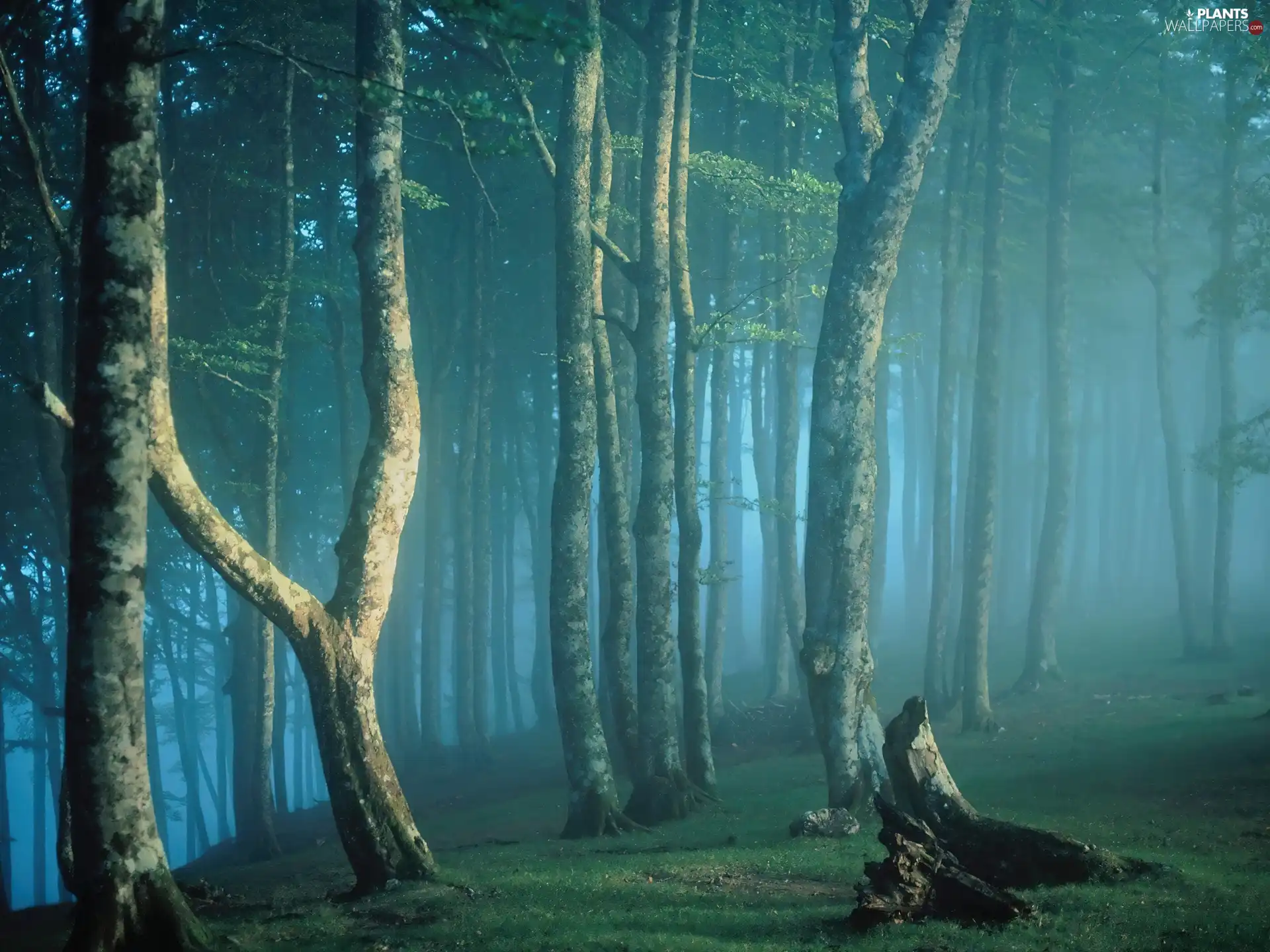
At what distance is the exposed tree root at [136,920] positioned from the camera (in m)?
7.16

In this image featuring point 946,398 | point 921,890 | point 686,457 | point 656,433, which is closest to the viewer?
point 921,890

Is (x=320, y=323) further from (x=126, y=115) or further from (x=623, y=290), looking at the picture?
(x=126, y=115)

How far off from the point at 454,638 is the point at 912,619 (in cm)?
2404

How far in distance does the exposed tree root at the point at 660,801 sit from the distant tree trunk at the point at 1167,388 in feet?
61.4

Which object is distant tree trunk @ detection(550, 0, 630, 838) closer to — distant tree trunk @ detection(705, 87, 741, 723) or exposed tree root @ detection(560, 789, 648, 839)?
exposed tree root @ detection(560, 789, 648, 839)

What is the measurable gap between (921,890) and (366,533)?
627cm

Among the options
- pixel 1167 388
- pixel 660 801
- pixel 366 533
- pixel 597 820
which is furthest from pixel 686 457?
pixel 1167 388

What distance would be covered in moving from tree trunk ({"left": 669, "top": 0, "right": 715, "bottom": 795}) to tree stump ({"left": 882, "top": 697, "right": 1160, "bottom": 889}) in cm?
707

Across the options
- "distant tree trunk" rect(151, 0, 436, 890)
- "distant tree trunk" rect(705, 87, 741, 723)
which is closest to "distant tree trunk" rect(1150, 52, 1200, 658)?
"distant tree trunk" rect(705, 87, 741, 723)

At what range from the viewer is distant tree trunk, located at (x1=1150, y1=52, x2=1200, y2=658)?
2747cm

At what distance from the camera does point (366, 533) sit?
10.3m

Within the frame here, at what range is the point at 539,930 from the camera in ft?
25.7

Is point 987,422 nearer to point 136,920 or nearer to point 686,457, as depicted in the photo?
point 686,457

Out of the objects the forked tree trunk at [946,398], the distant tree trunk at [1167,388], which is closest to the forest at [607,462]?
the forked tree trunk at [946,398]
